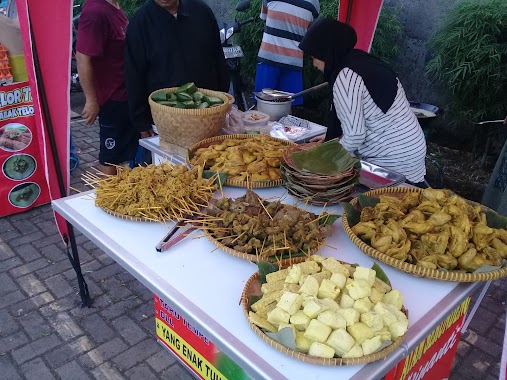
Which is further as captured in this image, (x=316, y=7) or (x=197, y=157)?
(x=316, y=7)

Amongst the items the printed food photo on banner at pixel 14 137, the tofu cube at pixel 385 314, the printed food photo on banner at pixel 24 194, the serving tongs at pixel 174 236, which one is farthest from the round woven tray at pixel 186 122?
the printed food photo on banner at pixel 24 194

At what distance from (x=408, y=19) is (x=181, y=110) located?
12.8 feet

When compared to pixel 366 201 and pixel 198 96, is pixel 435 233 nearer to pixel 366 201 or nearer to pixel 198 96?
pixel 366 201

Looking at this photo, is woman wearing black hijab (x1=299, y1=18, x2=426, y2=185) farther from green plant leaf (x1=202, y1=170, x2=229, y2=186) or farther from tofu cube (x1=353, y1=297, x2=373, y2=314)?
tofu cube (x1=353, y1=297, x2=373, y2=314)

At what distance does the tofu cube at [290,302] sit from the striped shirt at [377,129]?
1497 millimetres

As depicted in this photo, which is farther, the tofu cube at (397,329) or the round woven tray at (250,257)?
the round woven tray at (250,257)

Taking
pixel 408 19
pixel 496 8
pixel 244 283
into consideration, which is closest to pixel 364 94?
pixel 244 283

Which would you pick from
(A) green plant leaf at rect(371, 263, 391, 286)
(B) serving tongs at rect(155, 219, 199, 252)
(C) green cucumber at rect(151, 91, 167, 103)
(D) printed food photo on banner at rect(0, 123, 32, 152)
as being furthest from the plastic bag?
(D) printed food photo on banner at rect(0, 123, 32, 152)

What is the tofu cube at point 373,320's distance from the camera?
134 cm

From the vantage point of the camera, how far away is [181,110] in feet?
8.05

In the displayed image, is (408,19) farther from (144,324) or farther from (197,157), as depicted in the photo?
(144,324)

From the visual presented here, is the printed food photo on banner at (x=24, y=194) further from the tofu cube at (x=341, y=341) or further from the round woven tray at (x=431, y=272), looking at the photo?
the tofu cube at (x=341, y=341)

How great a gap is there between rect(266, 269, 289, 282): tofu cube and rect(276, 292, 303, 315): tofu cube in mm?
120

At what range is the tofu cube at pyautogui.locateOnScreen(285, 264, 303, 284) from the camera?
149 cm
